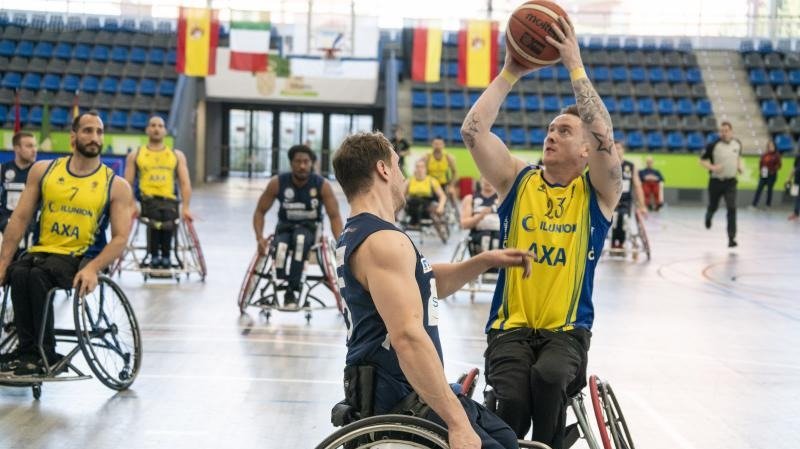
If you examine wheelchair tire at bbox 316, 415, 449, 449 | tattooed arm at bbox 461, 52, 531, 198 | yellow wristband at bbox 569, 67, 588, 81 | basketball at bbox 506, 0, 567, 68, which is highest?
basketball at bbox 506, 0, 567, 68

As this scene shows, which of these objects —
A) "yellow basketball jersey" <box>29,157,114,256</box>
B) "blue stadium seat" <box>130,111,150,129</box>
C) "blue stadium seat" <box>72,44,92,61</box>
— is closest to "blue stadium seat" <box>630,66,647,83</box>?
"blue stadium seat" <box>130,111,150,129</box>

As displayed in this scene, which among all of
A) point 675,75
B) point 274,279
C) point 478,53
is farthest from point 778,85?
point 274,279

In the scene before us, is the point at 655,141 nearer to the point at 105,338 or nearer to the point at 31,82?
the point at 31,82

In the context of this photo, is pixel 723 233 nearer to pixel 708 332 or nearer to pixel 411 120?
pixel 708 332

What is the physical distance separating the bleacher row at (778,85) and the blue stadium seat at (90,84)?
54.2 ft

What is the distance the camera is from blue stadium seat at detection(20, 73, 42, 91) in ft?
87.4

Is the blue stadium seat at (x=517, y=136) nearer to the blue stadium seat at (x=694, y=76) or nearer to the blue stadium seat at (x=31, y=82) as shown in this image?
the blue stadium seat at (x=694, y=76)

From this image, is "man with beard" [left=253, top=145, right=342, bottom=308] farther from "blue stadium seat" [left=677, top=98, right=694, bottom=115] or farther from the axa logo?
"blue stadium seat" [left=677, top=98, right=694, bottom=115]

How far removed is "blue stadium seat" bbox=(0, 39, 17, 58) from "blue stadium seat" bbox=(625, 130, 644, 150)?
50.7ft

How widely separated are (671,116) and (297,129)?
11.1 meters

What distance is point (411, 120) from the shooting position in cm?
2719

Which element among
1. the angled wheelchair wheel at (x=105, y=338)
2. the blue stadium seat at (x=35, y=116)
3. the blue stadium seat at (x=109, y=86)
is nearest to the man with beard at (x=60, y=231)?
the angled wheelchair wheel at (x=105, y=338)

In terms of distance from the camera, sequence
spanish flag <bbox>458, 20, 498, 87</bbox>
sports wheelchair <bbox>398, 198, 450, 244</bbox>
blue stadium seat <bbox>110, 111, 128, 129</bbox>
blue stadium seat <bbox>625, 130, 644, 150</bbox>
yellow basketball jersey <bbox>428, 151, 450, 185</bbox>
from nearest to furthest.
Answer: sports wheelchair <bbox>398, 198, 450, 244</bbox> → yellow basketball jersey <bbox>428, 151, 450, 185</bbox> → spanish flag <bbox>458, 20, 498, 87</bbox> → blue stadium seat <bbox>110, 111, 128, 129</bbox> → blue stadium seat <bbox>625, 130, 644, 150</bbox>

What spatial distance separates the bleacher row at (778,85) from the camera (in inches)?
1065
